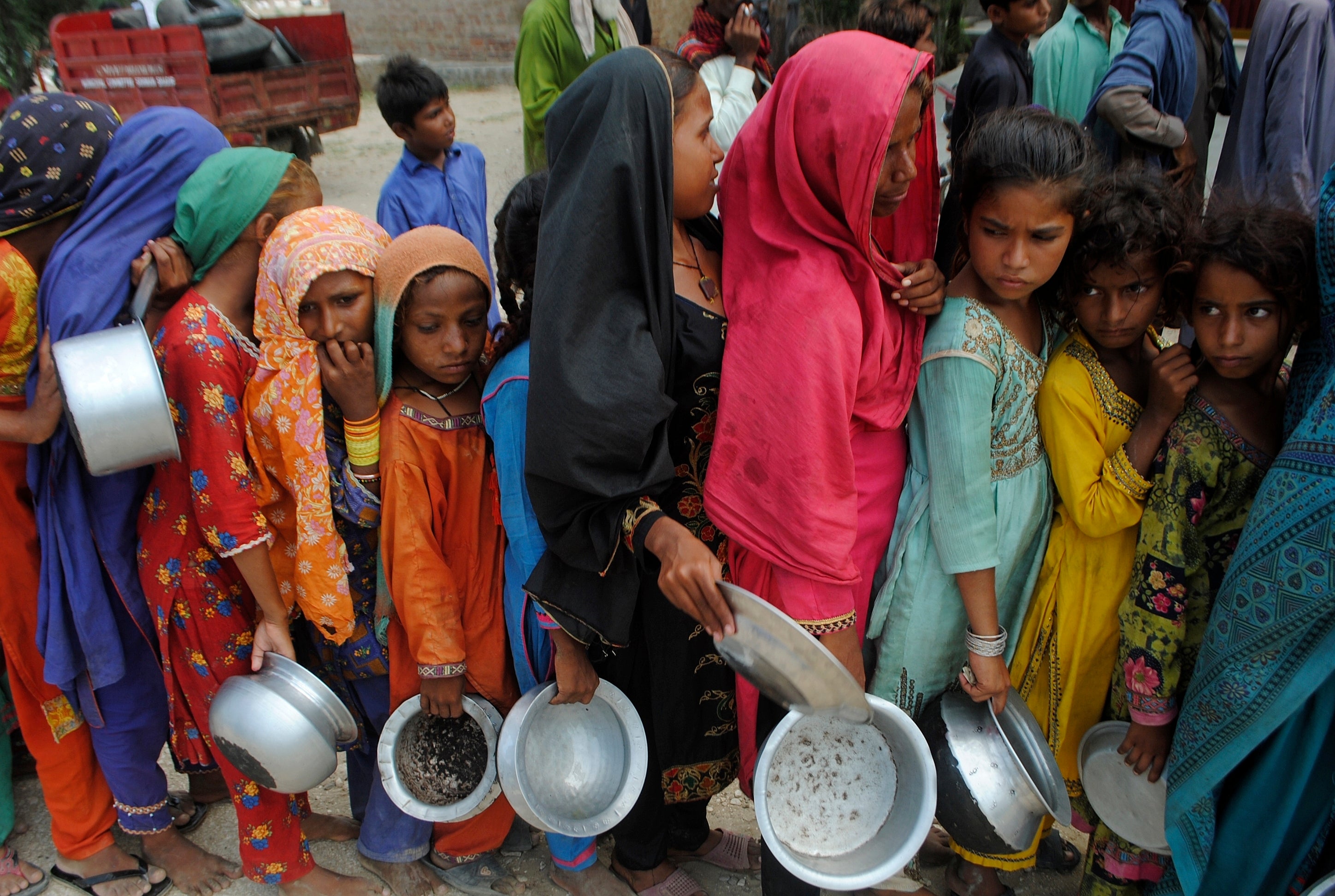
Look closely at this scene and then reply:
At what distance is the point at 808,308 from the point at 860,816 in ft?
3.77

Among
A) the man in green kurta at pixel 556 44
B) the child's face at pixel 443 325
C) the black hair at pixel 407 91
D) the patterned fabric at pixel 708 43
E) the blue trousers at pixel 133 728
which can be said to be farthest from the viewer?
the patterned fabric at pixel 708 43

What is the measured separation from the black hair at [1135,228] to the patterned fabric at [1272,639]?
23 centimetres

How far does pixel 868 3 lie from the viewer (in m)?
4.03

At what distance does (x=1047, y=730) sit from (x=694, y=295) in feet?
4.27

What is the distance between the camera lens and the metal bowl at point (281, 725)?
6.70ft

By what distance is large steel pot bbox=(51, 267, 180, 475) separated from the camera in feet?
5.86

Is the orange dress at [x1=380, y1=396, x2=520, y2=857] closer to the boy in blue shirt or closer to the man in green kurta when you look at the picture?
the boy in blue shirt

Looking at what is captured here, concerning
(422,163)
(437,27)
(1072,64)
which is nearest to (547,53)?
(422,163)

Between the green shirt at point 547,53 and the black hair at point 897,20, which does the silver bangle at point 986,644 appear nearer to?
the black hair at point 897,20

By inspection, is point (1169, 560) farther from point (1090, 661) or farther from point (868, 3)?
point (868, 3)

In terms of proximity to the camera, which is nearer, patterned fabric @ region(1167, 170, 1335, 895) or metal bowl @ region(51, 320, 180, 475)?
patterned fabric @ region(1167, 170, 1335, 895)

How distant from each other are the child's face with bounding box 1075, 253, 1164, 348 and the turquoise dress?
0.39 ft

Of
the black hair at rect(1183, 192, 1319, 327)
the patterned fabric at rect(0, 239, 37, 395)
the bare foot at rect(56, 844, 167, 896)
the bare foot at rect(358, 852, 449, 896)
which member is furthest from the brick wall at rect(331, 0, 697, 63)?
the black hair at rect(1183, 192, 1319, 327)

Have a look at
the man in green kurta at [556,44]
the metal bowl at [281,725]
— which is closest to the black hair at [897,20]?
the man in green kurta at [556,44]
